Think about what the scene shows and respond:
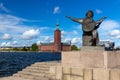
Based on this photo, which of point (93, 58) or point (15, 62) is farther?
point (15, 62)

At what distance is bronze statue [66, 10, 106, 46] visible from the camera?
12469 mm

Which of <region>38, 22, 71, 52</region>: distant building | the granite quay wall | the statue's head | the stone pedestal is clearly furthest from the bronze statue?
<region>38, 22, 71, 52</region>: distant building

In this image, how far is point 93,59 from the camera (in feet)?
37.7

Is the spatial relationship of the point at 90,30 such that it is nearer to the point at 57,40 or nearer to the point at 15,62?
the point at 15,62

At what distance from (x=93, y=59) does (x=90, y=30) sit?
5.73 ft

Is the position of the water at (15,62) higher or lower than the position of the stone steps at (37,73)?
Answer: lower

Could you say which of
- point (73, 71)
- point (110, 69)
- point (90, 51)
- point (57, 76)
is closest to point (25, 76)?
point (57, 76)

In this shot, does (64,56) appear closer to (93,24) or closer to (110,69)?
(93,24)

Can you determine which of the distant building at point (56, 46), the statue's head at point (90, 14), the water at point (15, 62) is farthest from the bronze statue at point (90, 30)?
the distant building at point (56, 46)

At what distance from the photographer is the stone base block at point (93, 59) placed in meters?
11.1

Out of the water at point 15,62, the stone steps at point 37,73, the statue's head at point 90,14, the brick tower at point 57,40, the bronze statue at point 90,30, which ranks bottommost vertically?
the water at point 15,62

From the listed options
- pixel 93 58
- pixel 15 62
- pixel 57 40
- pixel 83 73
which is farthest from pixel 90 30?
pixel 57 40

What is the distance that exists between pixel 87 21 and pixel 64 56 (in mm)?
2184

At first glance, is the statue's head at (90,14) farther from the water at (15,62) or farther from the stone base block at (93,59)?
the water at (15,62)
